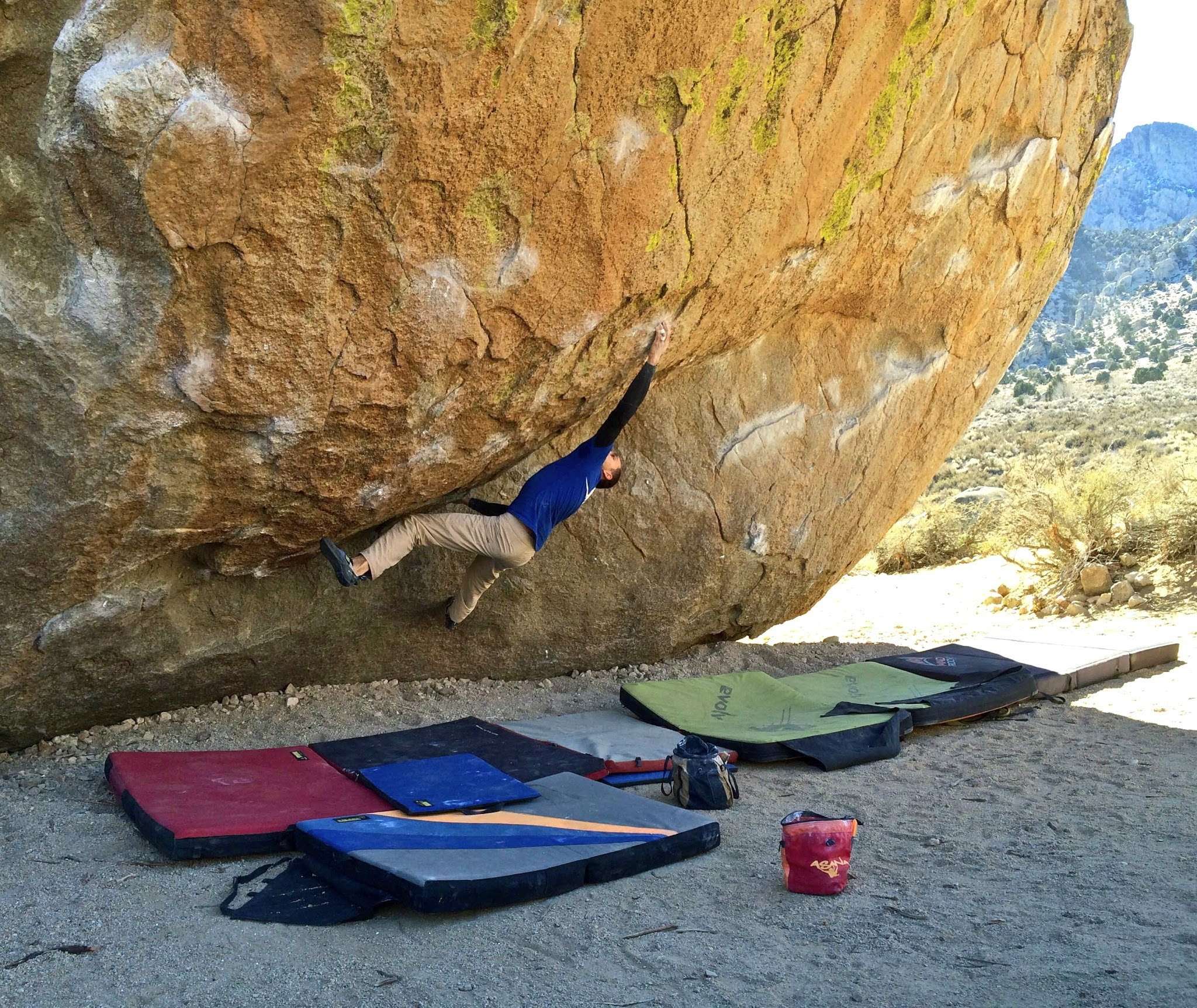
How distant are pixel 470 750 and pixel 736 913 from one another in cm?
151

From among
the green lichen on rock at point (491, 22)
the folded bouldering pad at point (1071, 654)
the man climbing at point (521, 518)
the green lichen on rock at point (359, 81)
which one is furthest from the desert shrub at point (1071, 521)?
the green lichen on rock at point (359, 81)

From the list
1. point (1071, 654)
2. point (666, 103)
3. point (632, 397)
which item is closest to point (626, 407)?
point (632, 397)

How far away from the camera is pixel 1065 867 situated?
292 centimetres

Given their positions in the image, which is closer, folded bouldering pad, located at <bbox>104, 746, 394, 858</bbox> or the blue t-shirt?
folded bouldering pad, located at <bbox>104, 746, 394, 858</bbox>

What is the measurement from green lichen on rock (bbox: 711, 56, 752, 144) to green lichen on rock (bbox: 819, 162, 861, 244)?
833 mm

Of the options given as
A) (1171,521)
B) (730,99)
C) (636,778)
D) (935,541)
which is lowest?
(636,778)

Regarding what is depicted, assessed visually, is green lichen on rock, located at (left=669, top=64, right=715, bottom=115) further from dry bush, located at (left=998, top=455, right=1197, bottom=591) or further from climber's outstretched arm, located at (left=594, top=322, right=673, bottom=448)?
dry bush, located at (left=998, top=455, right=1197, bottom=591)

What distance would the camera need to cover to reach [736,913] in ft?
8.52

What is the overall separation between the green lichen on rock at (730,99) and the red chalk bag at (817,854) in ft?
7.52

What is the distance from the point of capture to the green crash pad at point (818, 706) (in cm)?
418

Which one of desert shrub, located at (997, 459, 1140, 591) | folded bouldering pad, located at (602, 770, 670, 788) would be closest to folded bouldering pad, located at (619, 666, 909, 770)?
folded bouldering pad, located at (602, 770, 670, 788)

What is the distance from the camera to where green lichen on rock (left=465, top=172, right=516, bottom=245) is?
3203 mm

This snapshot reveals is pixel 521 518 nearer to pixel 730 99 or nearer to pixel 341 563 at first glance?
pixel 341 563

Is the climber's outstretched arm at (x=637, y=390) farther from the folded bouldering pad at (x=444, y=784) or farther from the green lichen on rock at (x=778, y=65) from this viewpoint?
the folded bouldering pad at (x=444, y=784)
